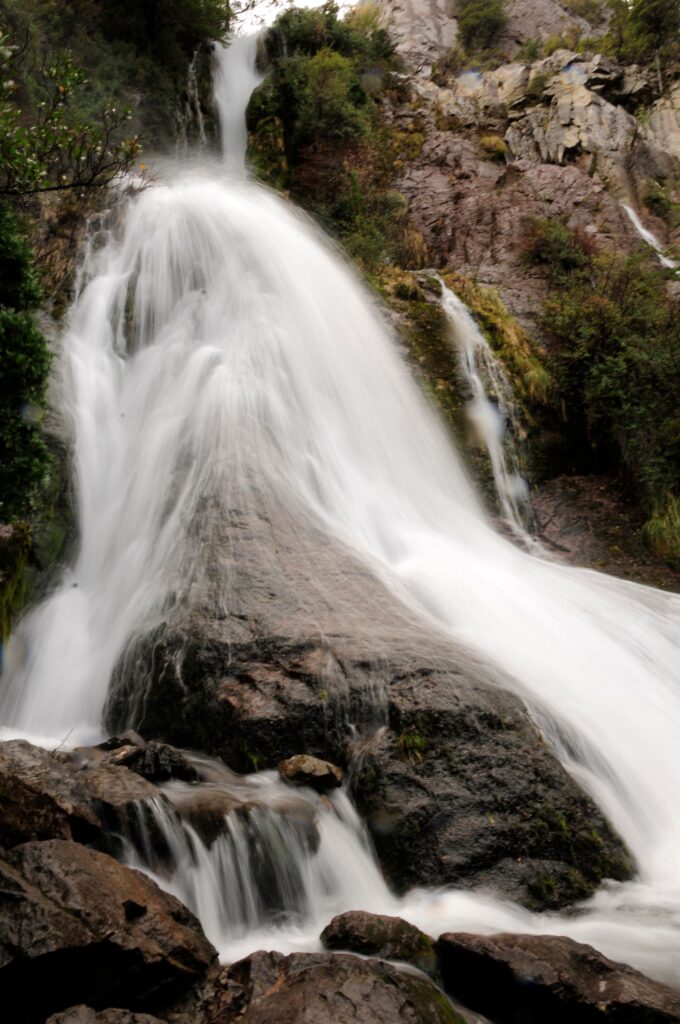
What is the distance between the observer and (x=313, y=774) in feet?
16.9

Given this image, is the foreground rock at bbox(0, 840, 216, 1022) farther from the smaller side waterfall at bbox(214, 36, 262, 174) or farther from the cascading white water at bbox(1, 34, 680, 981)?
the smaller side waterfall at bbox(214, 36, 262, 174)

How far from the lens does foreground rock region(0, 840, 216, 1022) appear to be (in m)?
2.98

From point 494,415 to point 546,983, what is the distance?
958cm

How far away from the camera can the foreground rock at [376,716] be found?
15.8 ft

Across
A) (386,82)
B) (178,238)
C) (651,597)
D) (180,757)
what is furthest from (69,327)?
(386,82)

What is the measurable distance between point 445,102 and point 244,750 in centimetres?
2136

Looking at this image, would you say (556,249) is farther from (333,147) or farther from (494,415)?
(494,415)

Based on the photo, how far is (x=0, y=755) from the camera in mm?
4211

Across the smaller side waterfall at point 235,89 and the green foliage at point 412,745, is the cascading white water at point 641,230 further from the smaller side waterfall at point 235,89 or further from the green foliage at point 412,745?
the green foliage at point 412,745

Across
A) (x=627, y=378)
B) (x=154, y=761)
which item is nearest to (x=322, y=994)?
(x=154, y=761)

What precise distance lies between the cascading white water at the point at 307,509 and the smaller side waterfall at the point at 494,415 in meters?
0.78

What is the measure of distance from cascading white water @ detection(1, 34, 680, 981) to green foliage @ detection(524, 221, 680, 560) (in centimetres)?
267

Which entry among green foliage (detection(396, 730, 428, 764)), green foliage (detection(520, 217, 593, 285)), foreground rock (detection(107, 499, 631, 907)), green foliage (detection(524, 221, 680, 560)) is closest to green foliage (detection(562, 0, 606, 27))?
green foliage (detection(520, 217, 593, 285))

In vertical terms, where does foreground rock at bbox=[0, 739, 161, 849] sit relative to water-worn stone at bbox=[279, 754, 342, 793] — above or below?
above
